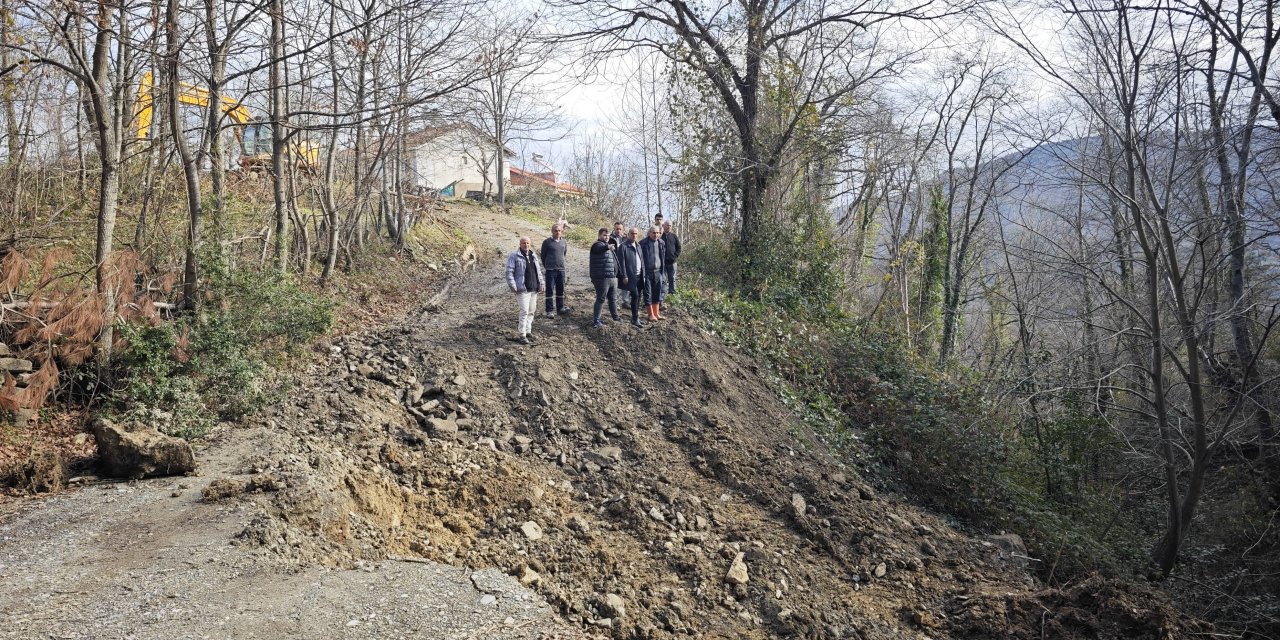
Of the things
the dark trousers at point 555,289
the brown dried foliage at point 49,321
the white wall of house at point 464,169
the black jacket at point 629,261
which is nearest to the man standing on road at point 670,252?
the black jacket at point 629,261

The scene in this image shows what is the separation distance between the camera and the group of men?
10.9m

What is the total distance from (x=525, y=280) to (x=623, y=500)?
13.7 ft

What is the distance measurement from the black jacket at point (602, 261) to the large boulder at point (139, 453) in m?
6.11

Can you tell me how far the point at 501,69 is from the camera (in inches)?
378

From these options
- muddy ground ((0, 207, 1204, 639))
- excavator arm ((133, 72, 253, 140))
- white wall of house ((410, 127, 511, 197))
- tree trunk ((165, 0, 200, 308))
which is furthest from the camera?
white wall of house ((410, 127, 511, 197))

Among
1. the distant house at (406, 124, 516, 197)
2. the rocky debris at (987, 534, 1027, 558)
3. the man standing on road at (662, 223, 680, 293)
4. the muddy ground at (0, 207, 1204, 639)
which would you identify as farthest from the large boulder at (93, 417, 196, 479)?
the distant house at (406, 124, 516, 197)

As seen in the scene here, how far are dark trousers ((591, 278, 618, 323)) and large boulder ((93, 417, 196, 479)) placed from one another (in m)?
6.13

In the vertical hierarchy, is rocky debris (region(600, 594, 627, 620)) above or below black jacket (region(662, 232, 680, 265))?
below

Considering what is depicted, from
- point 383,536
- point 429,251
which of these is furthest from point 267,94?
point 383,536

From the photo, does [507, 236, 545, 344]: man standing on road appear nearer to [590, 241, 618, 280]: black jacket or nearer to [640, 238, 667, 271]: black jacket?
[590, 241, 618, 280]: black jacket

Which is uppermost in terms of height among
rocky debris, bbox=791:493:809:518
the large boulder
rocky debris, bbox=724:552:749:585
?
the large boulder

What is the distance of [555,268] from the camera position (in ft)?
38.5

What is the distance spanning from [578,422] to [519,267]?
2.55m

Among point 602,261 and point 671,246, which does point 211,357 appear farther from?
point 671,246
